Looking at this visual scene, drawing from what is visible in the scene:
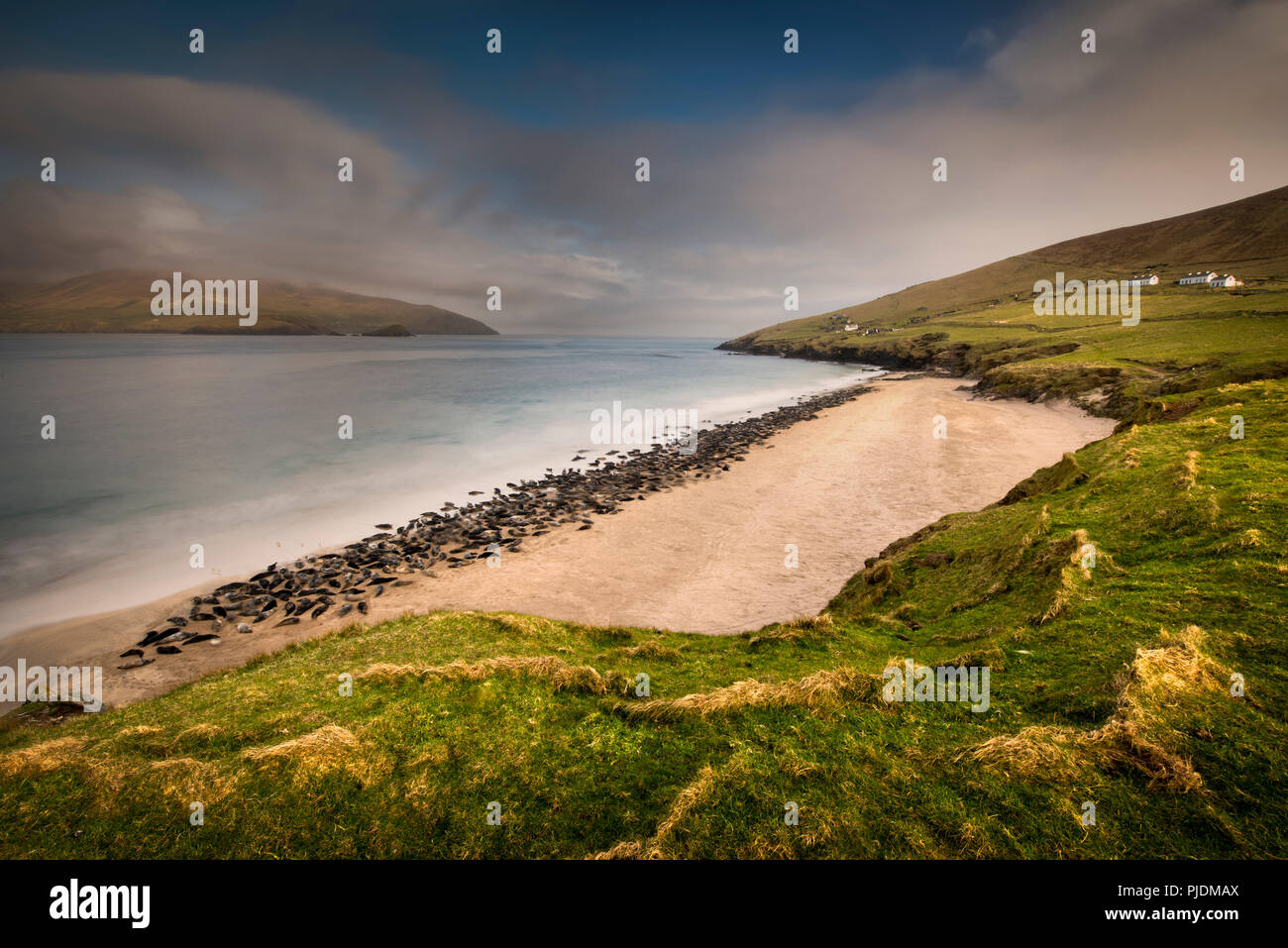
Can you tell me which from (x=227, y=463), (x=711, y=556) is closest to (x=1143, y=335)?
(x=711, y=556)

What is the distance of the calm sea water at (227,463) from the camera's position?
840 inches

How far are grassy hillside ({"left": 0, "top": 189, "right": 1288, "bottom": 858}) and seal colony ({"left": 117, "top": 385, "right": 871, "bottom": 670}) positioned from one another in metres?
6.20

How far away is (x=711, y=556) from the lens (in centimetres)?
2077

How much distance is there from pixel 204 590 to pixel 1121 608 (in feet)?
88.3

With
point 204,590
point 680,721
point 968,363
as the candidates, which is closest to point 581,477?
point 204,590

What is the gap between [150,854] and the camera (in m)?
4.78

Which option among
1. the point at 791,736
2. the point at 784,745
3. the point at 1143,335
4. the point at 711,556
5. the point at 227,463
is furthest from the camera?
the point at 1143,335

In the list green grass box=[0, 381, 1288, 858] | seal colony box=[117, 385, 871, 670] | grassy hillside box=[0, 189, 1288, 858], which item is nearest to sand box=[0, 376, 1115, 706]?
seal colony box=[117, 385, 871, 670]

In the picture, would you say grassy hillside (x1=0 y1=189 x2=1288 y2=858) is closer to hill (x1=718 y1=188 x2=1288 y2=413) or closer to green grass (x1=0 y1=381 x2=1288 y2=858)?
green grass (x1=0 y1=381 x2=1288 y2=858)

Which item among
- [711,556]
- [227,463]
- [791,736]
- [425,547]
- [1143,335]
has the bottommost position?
[711,556]

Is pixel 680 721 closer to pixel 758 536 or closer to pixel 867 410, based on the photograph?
pixel 758 536

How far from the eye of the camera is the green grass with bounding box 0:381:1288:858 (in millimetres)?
4430

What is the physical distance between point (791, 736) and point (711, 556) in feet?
49.1

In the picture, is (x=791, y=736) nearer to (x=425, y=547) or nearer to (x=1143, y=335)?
(x=425, y=547)
